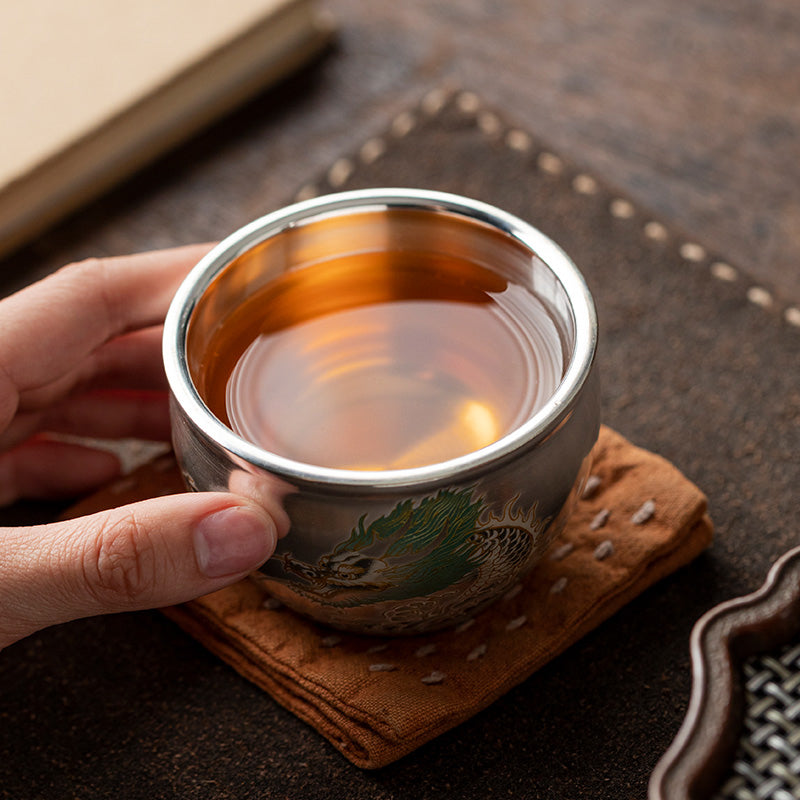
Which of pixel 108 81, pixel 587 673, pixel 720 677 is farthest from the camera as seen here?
pixel 108 81

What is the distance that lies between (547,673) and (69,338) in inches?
10.9

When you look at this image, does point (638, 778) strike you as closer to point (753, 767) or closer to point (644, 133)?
point (753, 767)

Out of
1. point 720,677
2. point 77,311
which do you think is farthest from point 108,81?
point 720,677

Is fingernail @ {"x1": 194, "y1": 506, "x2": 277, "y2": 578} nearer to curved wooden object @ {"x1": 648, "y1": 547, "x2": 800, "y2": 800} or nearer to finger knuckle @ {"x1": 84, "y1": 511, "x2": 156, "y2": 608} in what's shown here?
finger knuckle @ {"x1": 84, "y1": 511, "x2": 156, "y2": 608}

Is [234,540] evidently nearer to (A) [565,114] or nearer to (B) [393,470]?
(B) [393,470]

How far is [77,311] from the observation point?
505 mm

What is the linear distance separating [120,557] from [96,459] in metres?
0.17

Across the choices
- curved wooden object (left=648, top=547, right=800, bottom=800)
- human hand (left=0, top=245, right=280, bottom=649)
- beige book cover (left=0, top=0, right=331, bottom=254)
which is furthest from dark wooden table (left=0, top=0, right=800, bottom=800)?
curved wooden object (left=648, top=547, right=800, bottom=800)

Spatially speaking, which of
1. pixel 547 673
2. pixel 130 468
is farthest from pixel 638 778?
pixel 130 468

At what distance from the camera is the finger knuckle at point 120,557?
1.28 ft

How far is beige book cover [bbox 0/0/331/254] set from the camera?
2.25 feet

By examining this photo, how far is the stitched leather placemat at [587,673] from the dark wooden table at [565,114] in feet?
0.20

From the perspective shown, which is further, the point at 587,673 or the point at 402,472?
the point at 587,673

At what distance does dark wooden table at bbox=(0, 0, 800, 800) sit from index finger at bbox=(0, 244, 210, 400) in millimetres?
179
